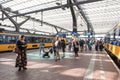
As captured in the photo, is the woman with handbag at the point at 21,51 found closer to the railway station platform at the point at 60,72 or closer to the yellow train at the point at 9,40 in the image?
the railway station platform at the point at 60,72

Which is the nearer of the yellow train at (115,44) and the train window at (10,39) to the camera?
the yellow train at (115,44)

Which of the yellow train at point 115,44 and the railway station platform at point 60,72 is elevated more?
the yellow train at point 115,44

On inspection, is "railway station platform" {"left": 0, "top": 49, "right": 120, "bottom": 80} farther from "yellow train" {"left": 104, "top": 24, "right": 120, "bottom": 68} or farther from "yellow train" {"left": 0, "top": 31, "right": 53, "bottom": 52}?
"yellow train" {"left": 0, "top": 31, "right": 53, "bottom": 52}

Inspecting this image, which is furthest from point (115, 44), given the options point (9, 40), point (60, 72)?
point (9, 40)

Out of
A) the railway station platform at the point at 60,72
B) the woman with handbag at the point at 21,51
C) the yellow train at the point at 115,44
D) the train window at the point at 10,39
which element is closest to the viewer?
the railway station platform at the point at 60,72

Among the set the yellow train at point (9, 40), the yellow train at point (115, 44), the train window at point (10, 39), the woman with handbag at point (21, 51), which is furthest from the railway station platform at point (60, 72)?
the train window at point (10, 39)

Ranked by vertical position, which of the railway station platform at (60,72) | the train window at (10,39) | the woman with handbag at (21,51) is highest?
the train window at (10,39)

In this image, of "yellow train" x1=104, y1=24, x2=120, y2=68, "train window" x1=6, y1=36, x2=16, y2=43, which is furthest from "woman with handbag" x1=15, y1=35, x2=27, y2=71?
"train window" x1=6, y1=36, x2=16, y2=43

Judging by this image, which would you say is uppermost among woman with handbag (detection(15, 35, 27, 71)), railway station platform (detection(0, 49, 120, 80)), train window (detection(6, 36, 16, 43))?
train window (detection(6, 36, 16, 43))

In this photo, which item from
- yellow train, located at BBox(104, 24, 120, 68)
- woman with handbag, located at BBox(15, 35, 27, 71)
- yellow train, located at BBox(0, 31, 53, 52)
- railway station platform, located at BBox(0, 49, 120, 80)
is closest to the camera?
railway station platform, located at BBox(0, 49, 120, 80)

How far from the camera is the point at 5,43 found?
21281 mm

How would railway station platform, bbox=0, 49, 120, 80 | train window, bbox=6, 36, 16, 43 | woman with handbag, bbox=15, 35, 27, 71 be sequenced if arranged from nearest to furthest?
railway station platform, bbox=0, 49, 120, 80 < woman with handbag, bbox=15, 35, 27, 71 < train window, bbox=6, 36, 16, 43

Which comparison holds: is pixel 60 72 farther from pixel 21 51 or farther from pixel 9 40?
pixel 9 40

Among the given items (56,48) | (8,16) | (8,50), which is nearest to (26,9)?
(8,16)
